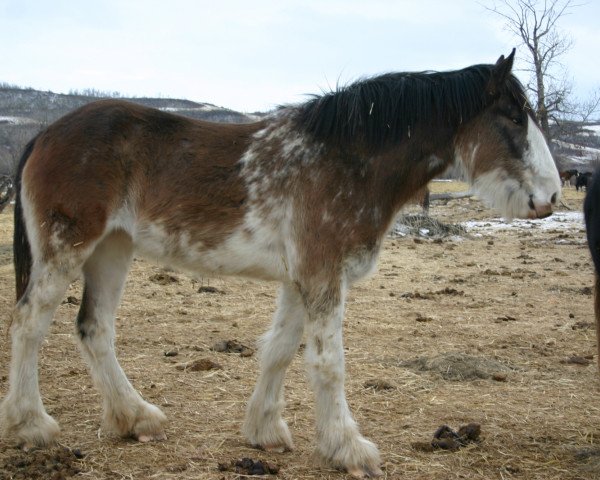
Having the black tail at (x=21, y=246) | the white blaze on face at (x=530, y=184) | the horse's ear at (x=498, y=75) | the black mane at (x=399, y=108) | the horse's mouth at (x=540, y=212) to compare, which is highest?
the horse's ear at (x=498, y=75)

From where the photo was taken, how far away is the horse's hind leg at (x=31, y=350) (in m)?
4.06

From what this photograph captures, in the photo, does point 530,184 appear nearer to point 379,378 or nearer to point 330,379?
point 330,379

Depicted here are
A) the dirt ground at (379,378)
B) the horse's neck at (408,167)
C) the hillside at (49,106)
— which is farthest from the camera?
the hillside at (49,106)

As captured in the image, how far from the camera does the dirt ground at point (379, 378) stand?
13.0 ft

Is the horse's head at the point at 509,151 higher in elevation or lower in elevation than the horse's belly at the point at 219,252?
higher

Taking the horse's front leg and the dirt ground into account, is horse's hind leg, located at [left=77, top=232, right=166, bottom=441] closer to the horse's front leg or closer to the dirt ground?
the dirt ground

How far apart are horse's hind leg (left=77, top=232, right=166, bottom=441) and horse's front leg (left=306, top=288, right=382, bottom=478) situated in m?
1.13

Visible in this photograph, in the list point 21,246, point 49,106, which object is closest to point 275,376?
point 21,246

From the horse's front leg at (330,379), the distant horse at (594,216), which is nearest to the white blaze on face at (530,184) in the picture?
the distant horse at (594,216)

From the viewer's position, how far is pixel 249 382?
18.3ft

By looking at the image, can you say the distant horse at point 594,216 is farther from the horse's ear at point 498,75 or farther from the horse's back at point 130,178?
the horse's back at point 130,178

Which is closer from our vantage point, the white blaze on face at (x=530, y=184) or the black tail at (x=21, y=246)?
the white blaze on face at (x=530, y=184)

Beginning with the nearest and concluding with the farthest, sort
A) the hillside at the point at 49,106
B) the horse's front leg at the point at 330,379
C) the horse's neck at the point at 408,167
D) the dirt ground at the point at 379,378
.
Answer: the horse's front leg at the point at 330,379 < the dirt ground at the point at 379,378 < the horse's neck at the point at 408,167 < the hillside at the point at 49,106

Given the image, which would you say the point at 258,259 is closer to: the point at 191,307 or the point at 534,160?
the point at 534,160
